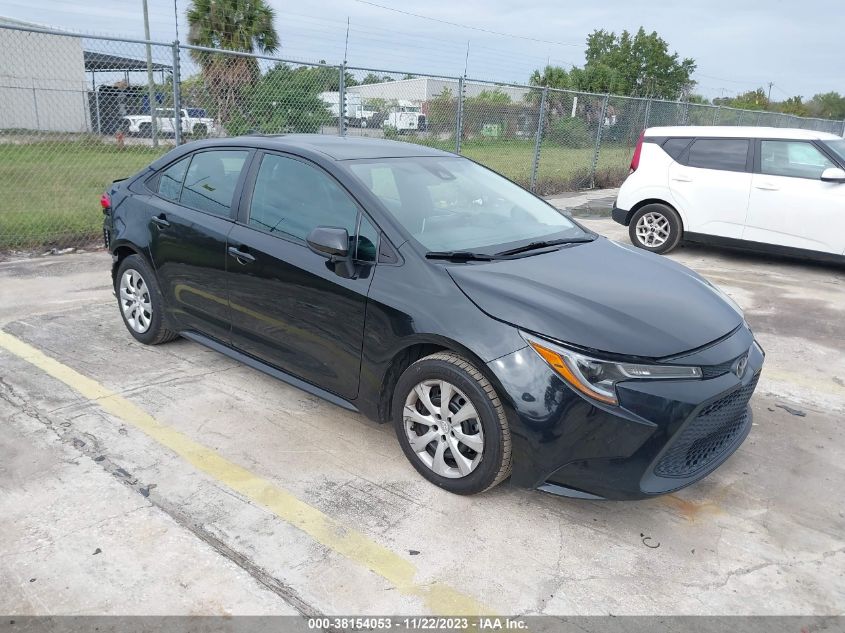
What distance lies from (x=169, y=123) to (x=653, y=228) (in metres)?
6.48

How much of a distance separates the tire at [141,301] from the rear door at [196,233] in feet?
0.44

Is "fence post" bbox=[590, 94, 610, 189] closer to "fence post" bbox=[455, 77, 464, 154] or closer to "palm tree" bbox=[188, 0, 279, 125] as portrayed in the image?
"fence post" bbox=[455, 77, 464, 154]

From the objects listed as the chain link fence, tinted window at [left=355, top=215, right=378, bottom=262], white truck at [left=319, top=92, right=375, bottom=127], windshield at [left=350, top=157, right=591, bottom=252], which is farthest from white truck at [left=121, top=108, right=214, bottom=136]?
tinted window at [left=355, top=215, right=378, bottom=262]

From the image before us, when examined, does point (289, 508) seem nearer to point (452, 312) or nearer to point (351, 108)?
point (452, 312)

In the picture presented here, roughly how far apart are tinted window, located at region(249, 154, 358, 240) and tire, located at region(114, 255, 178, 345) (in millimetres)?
1210

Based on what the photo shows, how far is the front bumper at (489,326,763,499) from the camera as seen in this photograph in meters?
2.61

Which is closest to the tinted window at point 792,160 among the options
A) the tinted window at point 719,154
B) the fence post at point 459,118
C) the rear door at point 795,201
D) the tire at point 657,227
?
the rear door at point 795,201

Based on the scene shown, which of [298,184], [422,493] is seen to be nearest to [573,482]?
[422,493]

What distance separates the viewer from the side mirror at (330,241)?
3109 mm

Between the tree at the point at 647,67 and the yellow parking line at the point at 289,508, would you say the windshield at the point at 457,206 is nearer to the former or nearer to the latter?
the yellow parking line at the point at 289,508

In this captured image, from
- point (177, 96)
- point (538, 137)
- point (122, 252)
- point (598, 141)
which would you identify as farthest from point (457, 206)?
point (598, 141)

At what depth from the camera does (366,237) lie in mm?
3268

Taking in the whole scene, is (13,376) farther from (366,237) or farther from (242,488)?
(366,237)

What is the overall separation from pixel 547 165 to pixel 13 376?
11.8 m
